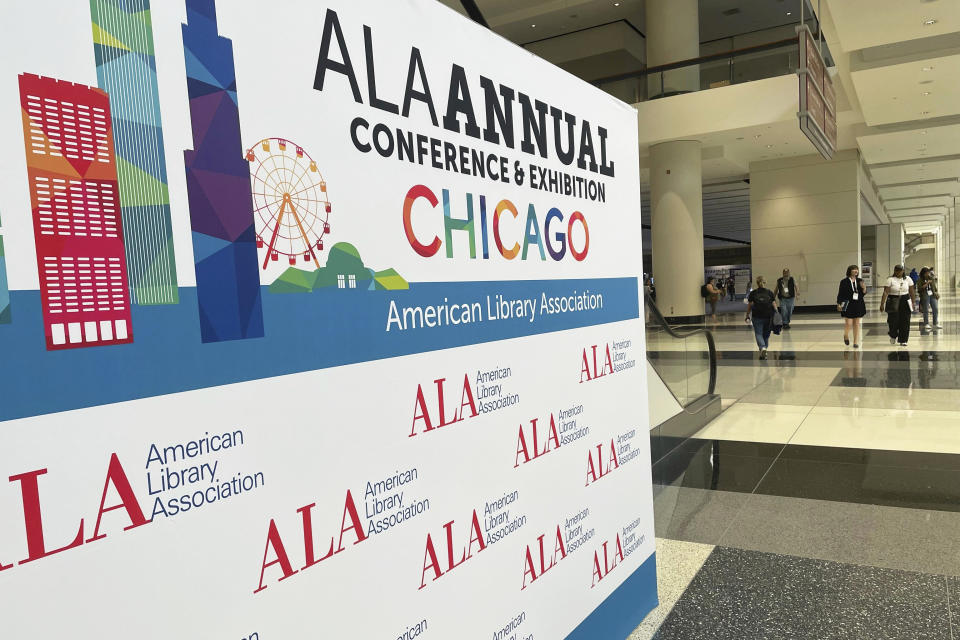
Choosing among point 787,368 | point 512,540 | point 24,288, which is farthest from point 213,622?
point 787,368

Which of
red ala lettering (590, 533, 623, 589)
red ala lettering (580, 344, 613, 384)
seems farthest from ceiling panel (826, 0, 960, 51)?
red ala lettering (590, 533, 623, 589)

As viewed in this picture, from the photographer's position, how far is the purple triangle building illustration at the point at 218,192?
1299 millimetres

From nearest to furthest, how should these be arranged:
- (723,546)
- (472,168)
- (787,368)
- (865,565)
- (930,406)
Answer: (472,168) → (865,565) → (723,546) → (930,406) → (787,368)

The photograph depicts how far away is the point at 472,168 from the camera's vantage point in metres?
2.06

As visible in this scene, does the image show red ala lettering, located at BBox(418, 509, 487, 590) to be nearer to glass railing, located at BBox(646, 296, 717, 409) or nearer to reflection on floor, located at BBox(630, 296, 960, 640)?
reflection on floor, located at BBox(630, 296, 960, 640)

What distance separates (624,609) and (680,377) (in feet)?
13.7

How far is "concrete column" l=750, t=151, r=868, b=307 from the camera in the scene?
73.5ft

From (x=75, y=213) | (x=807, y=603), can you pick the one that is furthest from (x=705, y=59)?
(x=75, y=213)

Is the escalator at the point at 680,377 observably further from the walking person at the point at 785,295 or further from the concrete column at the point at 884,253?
the concrete column at the point at 884,253

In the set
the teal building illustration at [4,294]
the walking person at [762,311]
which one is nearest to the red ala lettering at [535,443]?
the teal building illustration at [4,294]

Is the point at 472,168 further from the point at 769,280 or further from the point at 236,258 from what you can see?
the point at 769,280

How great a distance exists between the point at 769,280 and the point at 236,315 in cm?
2530

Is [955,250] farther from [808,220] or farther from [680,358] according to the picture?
[680,358]

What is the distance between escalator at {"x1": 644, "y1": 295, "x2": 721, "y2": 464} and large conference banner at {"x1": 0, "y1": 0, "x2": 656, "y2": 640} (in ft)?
12.1
